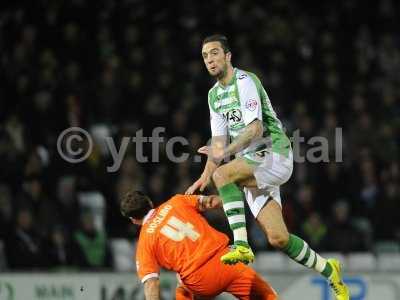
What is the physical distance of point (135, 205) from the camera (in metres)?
7.79

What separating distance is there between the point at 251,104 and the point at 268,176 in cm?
61

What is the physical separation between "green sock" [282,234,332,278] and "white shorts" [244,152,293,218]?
38 cm

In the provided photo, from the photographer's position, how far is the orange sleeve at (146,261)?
760 centimetres

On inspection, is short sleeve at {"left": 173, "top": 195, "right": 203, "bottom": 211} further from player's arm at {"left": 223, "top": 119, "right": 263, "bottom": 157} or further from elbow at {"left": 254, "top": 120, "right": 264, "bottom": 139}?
elbow at {"left": 254, "top": 120, "right": 264, "bottom": 139}

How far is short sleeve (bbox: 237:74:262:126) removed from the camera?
7418 mm

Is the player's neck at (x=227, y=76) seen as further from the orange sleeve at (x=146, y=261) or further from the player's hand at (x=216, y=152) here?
the orange sleeve at (x=146, y=261)

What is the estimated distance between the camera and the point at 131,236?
11500mm

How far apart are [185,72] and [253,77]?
641 centimetres

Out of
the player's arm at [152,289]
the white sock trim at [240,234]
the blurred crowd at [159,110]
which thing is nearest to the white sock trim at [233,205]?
the white sock trim at [240,234]

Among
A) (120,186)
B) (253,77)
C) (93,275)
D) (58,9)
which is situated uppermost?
(58,9)

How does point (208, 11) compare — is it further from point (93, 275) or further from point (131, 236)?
point (93, 275)

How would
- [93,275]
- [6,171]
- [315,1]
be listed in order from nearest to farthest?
[93,275]
[6,171]
[315,1]

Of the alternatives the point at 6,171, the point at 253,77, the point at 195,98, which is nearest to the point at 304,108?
the point at 195,98

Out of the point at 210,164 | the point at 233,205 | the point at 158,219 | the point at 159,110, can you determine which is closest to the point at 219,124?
the point at 210,164
